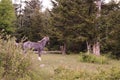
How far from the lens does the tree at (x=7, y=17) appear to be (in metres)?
37.1

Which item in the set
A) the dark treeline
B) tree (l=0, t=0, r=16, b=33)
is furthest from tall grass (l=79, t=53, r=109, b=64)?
tree (l=0, t=0, r=16, b=33)

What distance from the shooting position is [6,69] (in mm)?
9281

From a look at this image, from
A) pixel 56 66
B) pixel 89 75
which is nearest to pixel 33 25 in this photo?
pixel 56 66

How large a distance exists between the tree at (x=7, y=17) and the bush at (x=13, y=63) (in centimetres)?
2748

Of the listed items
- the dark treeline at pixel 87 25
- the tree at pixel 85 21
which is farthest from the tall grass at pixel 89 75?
the tree at pixel 85 21

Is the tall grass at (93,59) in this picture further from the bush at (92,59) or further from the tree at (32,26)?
the tree at (32,26)

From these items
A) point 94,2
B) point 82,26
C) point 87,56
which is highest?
point 94,2

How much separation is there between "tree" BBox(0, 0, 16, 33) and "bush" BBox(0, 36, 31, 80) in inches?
1082


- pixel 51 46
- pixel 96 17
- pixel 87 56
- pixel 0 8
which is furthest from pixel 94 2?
pixel 0 8

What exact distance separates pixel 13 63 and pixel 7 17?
95.2 ft

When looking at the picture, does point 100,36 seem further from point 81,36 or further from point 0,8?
point 0,8

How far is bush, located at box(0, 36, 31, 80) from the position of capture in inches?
358

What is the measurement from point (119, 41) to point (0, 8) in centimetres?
1857

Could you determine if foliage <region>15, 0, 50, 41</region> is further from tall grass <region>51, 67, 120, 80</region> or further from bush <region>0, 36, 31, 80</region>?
tall grass <region>51, 67, 120, 80</region>
